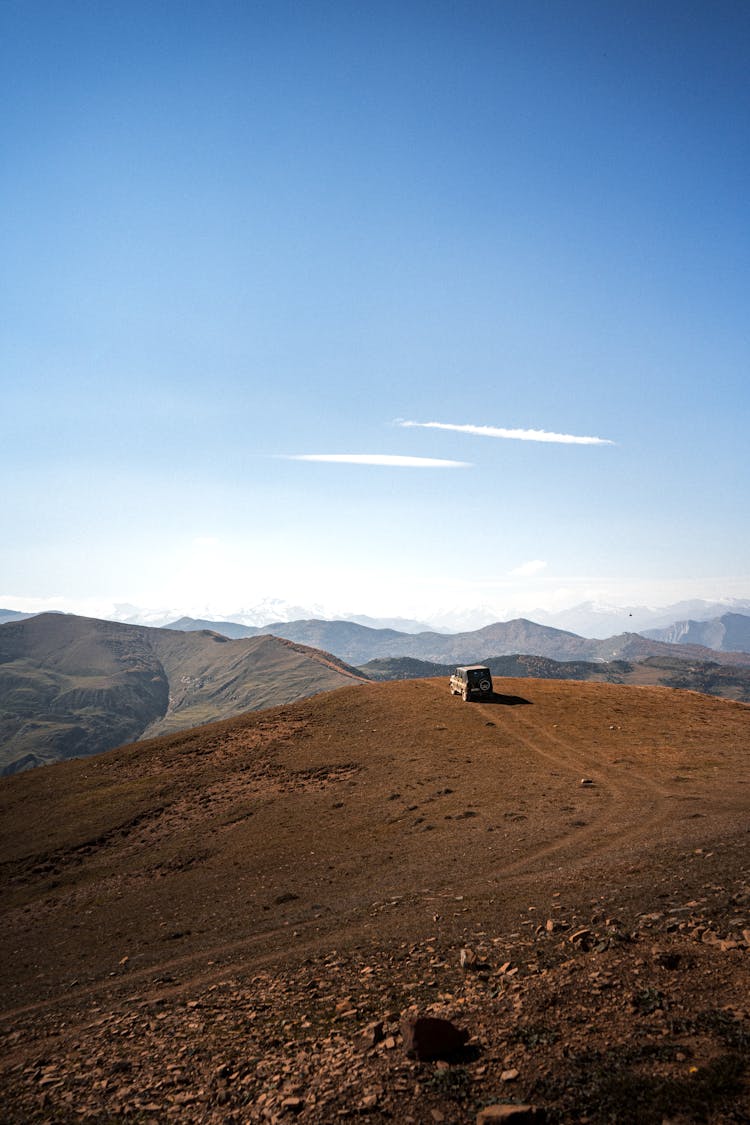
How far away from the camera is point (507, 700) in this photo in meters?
53.6

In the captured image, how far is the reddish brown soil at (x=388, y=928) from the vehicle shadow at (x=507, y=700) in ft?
25.9

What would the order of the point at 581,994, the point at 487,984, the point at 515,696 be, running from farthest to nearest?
the point at 515,696, the point at 487,984, the point at 581,994

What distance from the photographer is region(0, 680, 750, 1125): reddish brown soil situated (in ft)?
33.7

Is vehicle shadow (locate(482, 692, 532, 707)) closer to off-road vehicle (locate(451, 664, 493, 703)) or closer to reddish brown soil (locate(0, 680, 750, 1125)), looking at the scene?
off-road vehicle (locate(451, 664, 493, 703))

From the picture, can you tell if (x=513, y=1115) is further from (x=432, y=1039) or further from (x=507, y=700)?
(x=507, y=700)

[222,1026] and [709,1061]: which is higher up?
[709,1061]

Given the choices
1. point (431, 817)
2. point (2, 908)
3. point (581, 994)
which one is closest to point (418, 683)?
point (431, 817)

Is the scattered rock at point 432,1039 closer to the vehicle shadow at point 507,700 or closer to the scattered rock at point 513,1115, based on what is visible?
the scattered rock at point 513,1115

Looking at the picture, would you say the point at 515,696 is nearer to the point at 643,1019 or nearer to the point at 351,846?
the point at 351,846

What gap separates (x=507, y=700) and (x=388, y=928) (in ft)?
122

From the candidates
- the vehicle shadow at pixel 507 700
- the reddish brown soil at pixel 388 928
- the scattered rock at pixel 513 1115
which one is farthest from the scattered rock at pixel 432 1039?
the vehicle shadow at pixel 507 700

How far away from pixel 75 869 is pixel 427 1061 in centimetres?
2846

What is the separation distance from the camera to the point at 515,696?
54844 mm

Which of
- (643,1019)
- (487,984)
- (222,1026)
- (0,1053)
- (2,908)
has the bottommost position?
(2,908)
